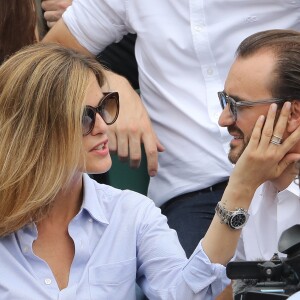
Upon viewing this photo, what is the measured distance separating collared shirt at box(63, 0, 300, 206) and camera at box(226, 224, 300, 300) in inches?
52.2

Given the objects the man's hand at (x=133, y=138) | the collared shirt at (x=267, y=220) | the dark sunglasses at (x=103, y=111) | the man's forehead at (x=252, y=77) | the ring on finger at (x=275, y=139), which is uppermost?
the dark sunglasses at (x=103, y=111)

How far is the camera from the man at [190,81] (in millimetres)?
3262

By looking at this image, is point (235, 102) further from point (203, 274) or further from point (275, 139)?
point (203, 274)

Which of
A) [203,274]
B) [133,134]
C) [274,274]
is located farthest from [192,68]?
[274,274]

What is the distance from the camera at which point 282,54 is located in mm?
2762

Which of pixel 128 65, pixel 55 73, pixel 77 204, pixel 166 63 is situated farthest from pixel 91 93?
pixel 128 65

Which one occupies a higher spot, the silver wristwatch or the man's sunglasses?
the man's sunglasses

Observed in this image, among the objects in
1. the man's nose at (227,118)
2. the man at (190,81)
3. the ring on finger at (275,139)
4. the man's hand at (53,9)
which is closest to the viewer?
the ring on finger at (275,139)

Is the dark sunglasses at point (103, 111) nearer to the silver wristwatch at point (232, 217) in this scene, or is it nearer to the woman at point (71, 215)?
the woman at point (71, 215)

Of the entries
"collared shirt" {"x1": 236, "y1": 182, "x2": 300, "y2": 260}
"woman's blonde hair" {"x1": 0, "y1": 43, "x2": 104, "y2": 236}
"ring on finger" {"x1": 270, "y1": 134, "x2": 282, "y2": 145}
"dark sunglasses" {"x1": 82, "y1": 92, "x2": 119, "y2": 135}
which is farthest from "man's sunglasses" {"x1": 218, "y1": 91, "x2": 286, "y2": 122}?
"woman's blonde hair" {"x1": 0, "y1": 43, "x2": 104, "y2": 236}

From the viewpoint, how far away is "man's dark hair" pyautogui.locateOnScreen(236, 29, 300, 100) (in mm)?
2697

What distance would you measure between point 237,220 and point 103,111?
0.50 meters

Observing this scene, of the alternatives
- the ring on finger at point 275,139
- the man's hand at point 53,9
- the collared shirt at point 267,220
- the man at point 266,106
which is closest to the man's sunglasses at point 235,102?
the man at point 266,106

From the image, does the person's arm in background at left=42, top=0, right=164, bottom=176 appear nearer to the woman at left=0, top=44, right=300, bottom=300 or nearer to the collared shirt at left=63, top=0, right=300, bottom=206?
the collared shirt at left=63, top=0, right=300, bottom=206
